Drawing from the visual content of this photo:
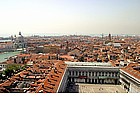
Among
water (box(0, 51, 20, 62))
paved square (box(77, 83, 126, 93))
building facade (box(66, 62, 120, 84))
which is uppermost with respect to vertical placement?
water (box(0, 51, 20, 62))

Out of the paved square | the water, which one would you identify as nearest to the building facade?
the paved square

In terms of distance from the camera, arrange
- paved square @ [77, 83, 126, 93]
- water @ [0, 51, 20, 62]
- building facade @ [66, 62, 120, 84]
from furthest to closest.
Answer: building facade @ [66, 62, 120, 84], paved square @ [77, 83, 126, 93], water @ [0, 51, 20, 62]

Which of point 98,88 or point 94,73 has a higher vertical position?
point 94,73

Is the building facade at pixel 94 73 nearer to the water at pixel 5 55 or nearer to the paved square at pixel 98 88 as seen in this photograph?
the paved square at pixel 98 88

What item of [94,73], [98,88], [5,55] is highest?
[5,55]

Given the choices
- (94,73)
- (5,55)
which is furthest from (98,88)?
(5,55)

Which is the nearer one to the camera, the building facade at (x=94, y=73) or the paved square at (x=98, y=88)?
the paved square at (x=98, y=88)

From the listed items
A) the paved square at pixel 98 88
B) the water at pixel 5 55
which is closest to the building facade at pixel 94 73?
the paved square at pixel 98 88

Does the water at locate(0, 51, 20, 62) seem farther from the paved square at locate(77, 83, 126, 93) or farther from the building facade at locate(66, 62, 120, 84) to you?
the paved square at locate(77, 83, 126, 93)

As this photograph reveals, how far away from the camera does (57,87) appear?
3.11 m

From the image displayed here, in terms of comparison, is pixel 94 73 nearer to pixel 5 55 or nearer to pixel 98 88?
pixel 98 88
